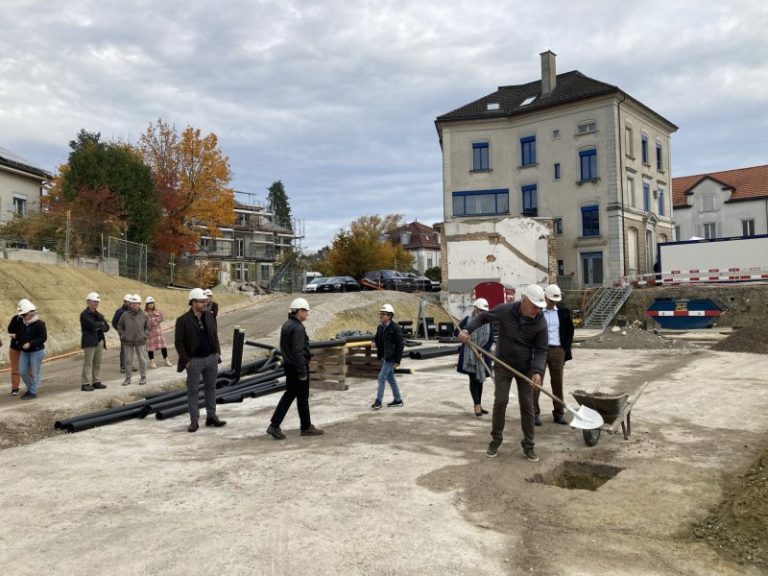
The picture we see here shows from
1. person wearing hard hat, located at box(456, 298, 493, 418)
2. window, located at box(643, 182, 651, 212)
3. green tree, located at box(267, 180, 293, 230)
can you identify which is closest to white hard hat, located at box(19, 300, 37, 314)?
person wearing hard hat, located at box(456, 298, 493, 418)

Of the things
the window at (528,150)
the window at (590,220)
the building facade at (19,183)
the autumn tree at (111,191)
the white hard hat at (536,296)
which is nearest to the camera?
the white hard hat at (536,296)

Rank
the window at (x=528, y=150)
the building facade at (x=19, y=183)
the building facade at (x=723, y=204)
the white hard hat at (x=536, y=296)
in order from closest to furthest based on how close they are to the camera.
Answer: the white hard hat at (x=536, y=296) → the building facade at (x=19, y=183) → the window at (x=528, y=150) → the building facade at (x=723, y=204)

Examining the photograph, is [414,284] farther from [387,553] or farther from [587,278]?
[387,553]

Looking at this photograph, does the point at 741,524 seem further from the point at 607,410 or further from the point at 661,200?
the point at 661,200

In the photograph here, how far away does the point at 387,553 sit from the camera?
4297 mm

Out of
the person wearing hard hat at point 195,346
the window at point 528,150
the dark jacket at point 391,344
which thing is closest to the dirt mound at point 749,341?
the dark jacket at point 391,344

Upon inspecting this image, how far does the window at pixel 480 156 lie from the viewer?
39.7 metres

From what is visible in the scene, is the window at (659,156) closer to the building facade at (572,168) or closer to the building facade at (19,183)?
the building facade at (572,168)

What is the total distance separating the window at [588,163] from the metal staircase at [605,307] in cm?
815

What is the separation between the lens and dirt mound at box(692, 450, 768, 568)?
4.29m

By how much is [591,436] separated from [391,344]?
3815 millimetres

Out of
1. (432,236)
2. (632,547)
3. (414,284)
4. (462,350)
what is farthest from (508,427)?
(432,236)

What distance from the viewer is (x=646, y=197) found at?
38500 mm

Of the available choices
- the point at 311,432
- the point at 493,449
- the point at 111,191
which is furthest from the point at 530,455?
the point at 111,191
